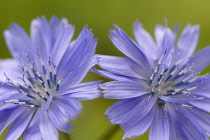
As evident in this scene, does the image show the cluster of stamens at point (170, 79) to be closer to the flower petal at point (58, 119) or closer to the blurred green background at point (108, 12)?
the flower petal at point (58, 119)

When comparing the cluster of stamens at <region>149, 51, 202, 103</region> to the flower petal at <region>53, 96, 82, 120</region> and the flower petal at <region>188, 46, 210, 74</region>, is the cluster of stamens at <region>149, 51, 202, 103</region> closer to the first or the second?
the flower petal at <region>188, 46, 210, 74</region>

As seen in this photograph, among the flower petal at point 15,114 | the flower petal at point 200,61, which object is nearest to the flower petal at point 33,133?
the flower petal at point 15,114

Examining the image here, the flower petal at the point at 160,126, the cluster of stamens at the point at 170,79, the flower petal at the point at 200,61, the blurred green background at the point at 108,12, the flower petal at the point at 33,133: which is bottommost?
the flower petal at the point at 160,126

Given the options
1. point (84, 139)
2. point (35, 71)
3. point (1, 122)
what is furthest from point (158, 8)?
point (1, 122)

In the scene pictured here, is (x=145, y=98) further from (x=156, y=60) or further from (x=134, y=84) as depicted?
(x=156, y=60)

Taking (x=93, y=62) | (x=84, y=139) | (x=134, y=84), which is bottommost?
(x=84, y=139)

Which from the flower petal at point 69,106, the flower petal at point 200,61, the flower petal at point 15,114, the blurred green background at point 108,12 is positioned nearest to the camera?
the flower petal at point 69,106
